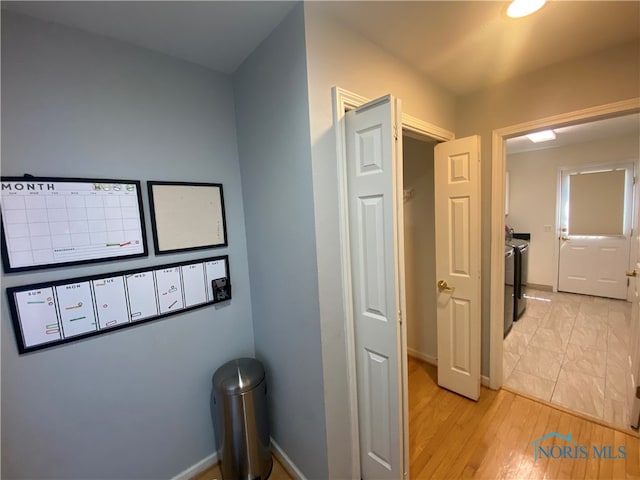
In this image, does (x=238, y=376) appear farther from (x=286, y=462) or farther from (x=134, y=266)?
(x=134, y=266)

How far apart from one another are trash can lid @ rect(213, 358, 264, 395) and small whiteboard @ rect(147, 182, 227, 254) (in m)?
0.76

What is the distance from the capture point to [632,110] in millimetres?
1577

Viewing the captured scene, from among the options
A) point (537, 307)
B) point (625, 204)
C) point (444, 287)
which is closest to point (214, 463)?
point (444, 287)

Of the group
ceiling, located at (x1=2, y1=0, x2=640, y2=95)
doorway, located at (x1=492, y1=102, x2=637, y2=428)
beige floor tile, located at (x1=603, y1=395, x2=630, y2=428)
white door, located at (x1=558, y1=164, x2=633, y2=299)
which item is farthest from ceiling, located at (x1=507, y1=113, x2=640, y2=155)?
beige floor tile, located at (x1=603, y1=395, x2=630, y2=428)

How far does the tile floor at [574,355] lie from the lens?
2.06 metres

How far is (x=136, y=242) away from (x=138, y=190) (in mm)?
275

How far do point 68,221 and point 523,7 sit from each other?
2.33 meters

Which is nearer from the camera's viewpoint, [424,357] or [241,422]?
[241,422]

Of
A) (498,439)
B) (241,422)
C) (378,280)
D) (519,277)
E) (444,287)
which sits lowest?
(498,439)

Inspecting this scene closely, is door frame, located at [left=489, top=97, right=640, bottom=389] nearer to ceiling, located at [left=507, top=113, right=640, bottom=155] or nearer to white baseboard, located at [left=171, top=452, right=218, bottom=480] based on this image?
ceiling, located at [left=507, top=113, right=640, bottom=155]

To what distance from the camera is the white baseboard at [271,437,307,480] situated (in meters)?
1.56

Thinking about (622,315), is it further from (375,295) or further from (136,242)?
(136,242)

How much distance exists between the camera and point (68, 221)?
121 cm

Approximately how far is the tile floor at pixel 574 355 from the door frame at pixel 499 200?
1.28 feet
